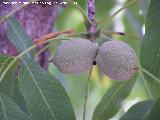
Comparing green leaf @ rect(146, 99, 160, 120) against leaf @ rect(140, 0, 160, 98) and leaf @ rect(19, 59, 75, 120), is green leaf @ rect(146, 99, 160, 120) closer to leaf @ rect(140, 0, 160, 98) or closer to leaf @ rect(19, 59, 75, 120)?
leaf @ rect(140, 0, 160, 98)

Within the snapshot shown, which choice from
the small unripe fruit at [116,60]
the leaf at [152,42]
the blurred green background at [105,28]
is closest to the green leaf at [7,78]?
the small unripe fruit at [116,60]

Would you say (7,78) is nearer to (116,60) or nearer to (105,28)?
(116,60)

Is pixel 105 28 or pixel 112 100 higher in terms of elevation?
pixel 105 28

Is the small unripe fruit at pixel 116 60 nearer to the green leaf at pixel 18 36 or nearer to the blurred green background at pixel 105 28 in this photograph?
the green leaf at pixel 18 36

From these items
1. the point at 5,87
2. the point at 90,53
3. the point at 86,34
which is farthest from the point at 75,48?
the point at 5,87

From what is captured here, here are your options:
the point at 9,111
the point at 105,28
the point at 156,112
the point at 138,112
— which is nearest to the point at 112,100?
the point at 138,112

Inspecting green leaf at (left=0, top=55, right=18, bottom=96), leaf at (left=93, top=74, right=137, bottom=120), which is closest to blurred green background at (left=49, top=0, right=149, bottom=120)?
leaf at (left=93, top=74, right=137, bottom=120)

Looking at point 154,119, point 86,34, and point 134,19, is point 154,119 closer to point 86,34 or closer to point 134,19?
point 86,34
